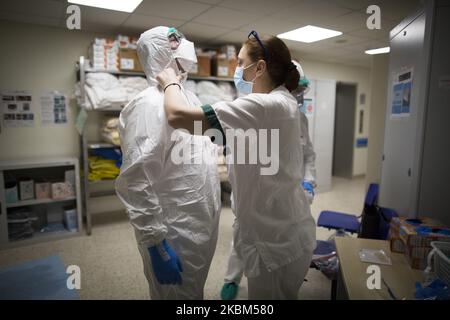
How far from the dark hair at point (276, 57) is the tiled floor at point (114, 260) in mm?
1653

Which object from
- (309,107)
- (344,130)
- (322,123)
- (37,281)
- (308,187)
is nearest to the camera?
(308,187)

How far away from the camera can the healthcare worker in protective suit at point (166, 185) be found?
107 centimetres

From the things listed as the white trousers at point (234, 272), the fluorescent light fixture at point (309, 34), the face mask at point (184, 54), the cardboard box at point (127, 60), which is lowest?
the white trousers at point (234, 272)

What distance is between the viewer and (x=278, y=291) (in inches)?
40.3

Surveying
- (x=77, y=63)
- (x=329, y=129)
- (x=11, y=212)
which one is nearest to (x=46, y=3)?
(x=77, y=63)

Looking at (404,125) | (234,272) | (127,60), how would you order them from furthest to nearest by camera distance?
(127,60), (234,272), (404,125)

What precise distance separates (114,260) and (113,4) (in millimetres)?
2268

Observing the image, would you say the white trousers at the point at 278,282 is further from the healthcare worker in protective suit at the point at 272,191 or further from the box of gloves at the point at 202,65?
the box of gloves at the point at 202,65

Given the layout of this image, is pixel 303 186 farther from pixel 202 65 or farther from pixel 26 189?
pixel 26 189

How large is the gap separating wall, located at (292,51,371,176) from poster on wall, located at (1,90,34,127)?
153 inches

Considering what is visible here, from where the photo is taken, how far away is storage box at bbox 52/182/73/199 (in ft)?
9.93

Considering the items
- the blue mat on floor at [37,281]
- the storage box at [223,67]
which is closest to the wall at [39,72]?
the blue mat on floor at [37,281]

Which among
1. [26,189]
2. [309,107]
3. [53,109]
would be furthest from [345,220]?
[53,109]

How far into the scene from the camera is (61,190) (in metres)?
3.05
